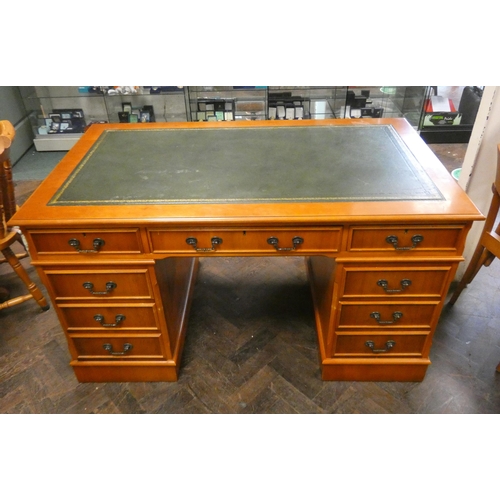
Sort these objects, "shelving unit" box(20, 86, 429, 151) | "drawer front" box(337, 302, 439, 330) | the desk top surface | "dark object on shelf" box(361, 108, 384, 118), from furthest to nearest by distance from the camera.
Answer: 1. "dark object on shelf" box(361, 108, 384, 118)
2. "shelving unit" box(20, 86, 429, 151)
3. "drawer front" box(337, 302, 439, 330)
4. the desk top surface

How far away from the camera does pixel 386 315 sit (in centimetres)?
178

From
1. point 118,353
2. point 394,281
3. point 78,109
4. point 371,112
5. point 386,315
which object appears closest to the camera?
point 394,281

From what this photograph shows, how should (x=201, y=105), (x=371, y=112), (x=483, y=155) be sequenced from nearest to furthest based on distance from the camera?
1. (x=483, y=155)
2. (x=201, y=105)
3. (x=371, y=112)

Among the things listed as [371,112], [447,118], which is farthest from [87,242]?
[447,118]

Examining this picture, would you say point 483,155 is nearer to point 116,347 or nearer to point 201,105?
point 116,347

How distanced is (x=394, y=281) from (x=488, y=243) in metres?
0.72

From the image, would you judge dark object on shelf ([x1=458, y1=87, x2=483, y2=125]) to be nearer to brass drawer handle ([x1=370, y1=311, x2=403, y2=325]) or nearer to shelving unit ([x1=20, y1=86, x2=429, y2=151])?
shelving unit ([x1=20, y1=86, x2=429, y2=151])

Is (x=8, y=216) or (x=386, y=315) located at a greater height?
(x=8, y=216)

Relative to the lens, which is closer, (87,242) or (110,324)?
(87,242)

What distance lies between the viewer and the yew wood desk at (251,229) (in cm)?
152

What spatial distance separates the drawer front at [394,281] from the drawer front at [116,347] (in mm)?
879

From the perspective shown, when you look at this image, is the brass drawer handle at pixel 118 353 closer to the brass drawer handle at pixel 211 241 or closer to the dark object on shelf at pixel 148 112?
the brass drawer handle at pixel 211 241

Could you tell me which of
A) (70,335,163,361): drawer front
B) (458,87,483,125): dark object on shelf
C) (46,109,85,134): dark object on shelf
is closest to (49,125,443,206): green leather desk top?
(70,335,163,361): drawer front

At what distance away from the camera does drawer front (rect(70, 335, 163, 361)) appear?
6.14ft
